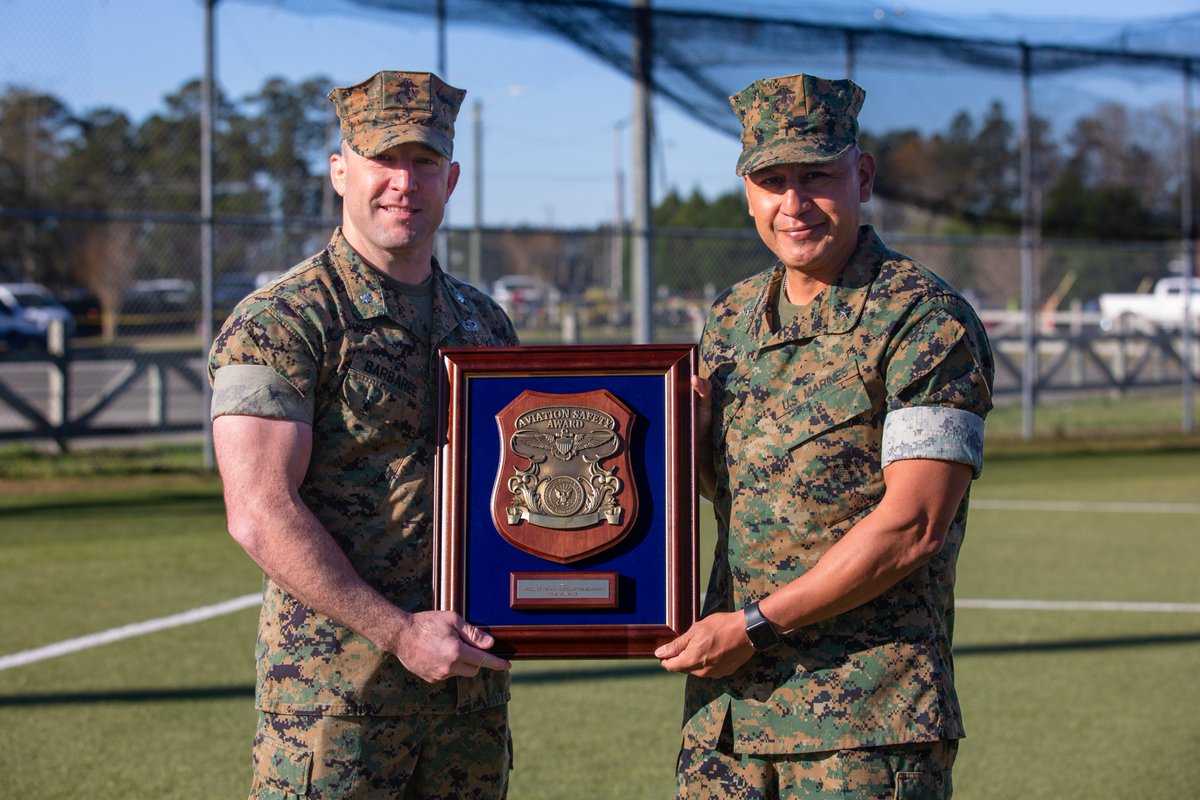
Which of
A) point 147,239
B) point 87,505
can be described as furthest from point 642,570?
point 147,239

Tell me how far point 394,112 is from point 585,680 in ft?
12.1

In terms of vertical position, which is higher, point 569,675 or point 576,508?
point 576,508

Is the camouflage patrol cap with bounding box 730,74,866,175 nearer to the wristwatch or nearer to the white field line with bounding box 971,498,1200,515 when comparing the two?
the wristwatch

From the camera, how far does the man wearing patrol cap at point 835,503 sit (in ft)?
8.14

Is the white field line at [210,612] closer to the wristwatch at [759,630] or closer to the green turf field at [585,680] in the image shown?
the green turf field at [585,680]

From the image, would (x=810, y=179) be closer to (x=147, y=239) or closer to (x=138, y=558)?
(x=138, y=558)

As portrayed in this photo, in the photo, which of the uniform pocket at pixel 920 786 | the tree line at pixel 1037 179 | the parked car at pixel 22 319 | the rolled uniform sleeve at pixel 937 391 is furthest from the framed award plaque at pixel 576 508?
the parked car at pixel 22 319

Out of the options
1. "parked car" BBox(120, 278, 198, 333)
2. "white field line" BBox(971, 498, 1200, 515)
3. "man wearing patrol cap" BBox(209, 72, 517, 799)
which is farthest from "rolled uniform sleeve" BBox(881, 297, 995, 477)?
"parked car" BBox(120, 278, 198, 333)

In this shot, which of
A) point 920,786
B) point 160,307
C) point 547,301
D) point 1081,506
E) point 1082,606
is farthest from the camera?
point 160,307

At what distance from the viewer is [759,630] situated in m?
2.50

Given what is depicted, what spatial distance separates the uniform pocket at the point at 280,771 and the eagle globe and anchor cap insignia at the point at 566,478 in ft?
2.02

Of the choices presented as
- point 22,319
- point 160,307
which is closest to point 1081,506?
point 160,307

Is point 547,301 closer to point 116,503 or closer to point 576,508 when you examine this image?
point 116,503

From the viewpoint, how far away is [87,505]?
33.1 feet
